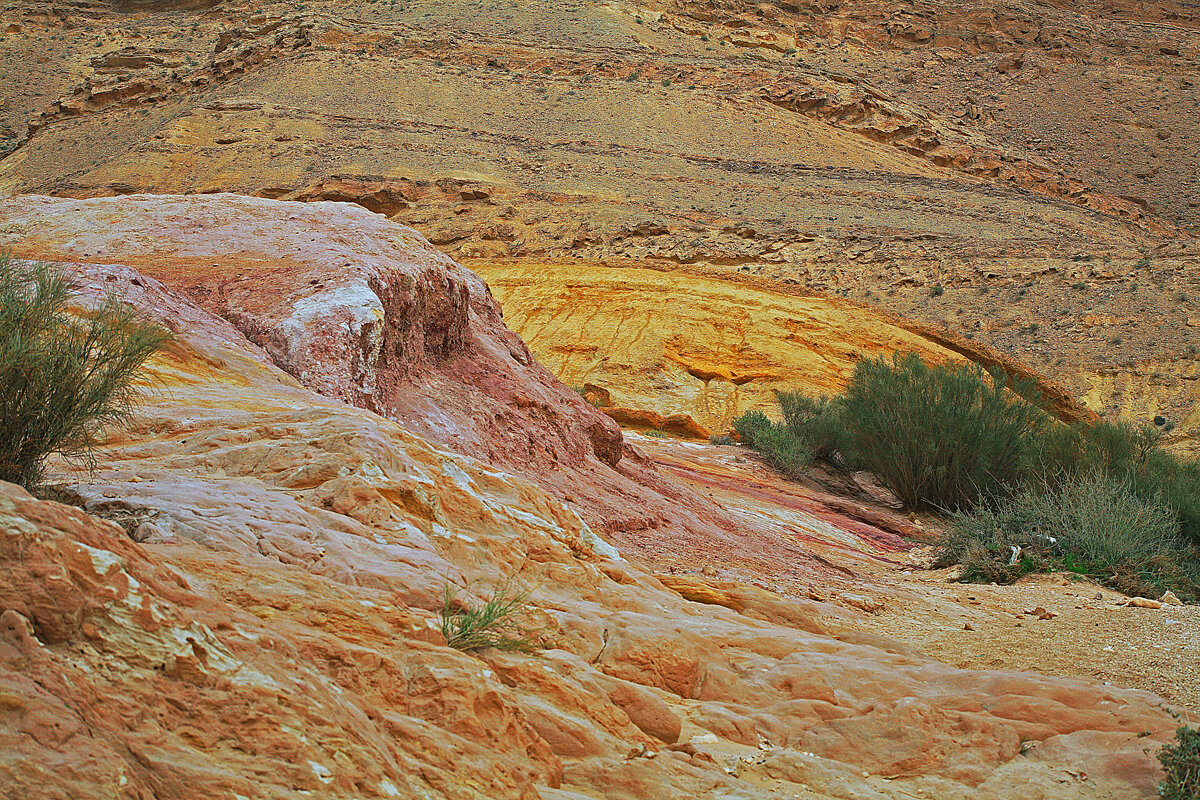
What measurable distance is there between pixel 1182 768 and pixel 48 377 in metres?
4.00

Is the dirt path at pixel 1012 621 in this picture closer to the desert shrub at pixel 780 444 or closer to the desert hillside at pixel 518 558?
the desert hillside at pixel 518 558

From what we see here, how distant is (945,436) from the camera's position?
14312 mm

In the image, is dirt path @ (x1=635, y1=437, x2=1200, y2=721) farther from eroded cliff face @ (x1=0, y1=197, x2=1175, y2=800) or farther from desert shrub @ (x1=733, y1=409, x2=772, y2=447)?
desert shrub @ (x1=733, y1=409, x2=772, y2=447)

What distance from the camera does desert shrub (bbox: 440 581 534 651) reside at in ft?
10.8

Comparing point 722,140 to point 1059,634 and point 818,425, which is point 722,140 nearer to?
point 818,425

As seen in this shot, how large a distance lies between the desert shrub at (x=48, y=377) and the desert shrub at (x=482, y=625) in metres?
1.48

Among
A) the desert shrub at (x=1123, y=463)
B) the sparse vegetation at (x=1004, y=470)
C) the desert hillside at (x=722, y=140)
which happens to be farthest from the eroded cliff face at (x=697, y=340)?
the desert shrub at (x=1123, y=463)

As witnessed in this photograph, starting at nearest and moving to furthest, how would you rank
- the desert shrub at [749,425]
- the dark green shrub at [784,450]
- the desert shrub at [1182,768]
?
the desert shrub at [1182,768]
the dark green shrub at [784,450]
the desert shrub at [749,425]

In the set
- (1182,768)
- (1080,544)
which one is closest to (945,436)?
(1080,544)

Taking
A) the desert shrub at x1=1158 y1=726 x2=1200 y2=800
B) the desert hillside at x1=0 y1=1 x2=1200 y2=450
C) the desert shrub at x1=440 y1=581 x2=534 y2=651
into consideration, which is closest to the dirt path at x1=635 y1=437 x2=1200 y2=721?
the desert shrub at x1=1158 y1=726 x2=1200 y2=800

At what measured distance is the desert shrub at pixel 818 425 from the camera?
56.5 feet

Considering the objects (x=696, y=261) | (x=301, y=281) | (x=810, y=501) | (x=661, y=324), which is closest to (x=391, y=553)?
(x=301, y=281)

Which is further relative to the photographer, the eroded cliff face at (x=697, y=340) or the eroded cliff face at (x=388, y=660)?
the eroded cliff face at (x=697, y=340)

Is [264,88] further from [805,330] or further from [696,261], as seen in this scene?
[805,330]
